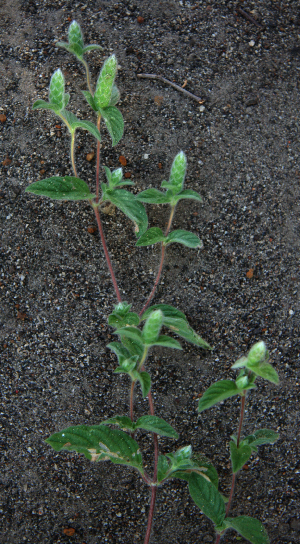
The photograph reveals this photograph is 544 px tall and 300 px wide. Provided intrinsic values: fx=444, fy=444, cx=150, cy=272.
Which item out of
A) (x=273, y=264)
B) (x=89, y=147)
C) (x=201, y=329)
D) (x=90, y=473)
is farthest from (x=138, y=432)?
(x=89, y=147)

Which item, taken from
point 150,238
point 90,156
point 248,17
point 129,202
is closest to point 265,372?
point 150,238

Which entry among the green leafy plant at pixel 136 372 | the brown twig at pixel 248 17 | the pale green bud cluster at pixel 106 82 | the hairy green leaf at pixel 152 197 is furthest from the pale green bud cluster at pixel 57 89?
the brown twig at pixel 248 17

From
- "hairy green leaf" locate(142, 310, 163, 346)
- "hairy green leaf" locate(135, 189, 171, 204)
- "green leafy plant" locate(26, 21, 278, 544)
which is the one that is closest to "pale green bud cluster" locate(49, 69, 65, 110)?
"green leafy plant" locate(26, 21, 278, 544)

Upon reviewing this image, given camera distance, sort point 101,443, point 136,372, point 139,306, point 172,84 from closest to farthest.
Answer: point 136,372 < point 101,443 < point 139,306 < point 172,84

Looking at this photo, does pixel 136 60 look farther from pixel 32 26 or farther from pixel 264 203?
pixel 264 203

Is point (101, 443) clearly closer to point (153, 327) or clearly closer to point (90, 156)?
point (153, 327)

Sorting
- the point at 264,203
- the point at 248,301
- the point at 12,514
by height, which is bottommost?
the point at 12,514

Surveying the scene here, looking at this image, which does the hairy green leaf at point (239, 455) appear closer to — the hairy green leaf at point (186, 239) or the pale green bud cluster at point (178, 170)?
the hairy green leaf at point (186, 239)
